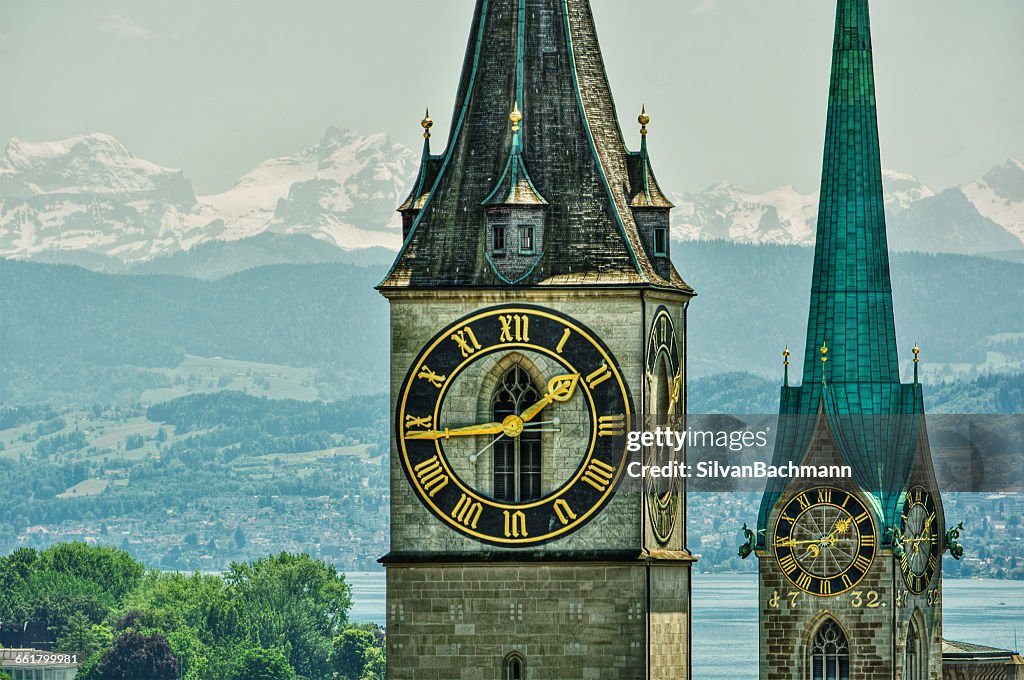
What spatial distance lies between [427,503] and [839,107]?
39.7 meters

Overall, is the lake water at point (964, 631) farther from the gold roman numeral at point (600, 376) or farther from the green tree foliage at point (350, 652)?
the gold roman numeral at point (600, 376)

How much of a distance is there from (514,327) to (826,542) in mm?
33516

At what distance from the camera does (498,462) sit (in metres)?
67.4

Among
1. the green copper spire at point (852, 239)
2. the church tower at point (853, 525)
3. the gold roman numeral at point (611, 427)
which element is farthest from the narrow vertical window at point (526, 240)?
the green copper spire at point (852, 239)

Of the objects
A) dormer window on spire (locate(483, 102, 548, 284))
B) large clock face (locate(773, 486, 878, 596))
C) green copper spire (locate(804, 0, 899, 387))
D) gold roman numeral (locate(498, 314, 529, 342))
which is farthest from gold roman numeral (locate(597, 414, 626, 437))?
green copper spire (locate(804, 0, 899, 387))

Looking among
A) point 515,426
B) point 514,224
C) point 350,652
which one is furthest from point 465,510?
point 350,652

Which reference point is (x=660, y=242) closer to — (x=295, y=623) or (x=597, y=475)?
(x=597, y=475)

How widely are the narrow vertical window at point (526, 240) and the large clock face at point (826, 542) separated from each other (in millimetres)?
31734

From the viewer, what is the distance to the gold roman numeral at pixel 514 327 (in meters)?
67.3

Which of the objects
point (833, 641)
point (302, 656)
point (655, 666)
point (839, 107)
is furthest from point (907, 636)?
point (302, 656)

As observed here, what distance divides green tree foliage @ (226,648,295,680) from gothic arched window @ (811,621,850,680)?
87820 millimetres

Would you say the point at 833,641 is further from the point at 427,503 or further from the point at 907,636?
the point at 427,503

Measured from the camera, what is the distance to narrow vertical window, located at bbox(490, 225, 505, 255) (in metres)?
67.8

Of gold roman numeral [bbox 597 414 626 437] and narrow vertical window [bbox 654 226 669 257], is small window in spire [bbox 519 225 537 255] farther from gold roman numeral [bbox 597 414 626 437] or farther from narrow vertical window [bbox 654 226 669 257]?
gold roman numeral [bbox 597 414 626 437]
